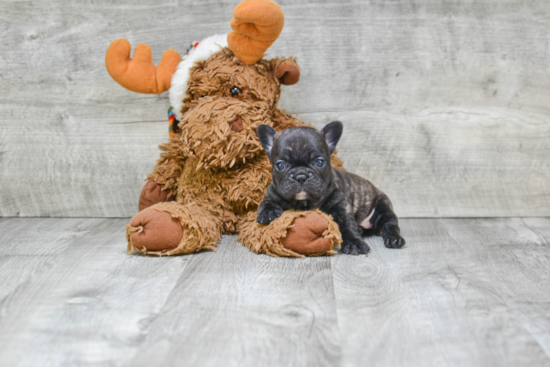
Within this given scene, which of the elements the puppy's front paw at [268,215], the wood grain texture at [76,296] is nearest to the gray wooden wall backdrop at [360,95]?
the wood grain texture at [76,296]

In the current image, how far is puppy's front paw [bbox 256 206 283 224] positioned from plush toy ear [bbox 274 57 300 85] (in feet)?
1.93

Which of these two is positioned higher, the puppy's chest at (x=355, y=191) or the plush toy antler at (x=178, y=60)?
the plush toy antler at (x=178, y=60)

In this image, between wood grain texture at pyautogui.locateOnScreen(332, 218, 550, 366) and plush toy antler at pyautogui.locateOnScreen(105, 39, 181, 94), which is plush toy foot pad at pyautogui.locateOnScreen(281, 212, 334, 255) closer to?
wood grain texture at pyautogui.locateOnScreen(332, 218, 550, 366)

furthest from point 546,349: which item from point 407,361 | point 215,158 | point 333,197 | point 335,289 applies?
point 215,158

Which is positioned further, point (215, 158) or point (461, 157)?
point (461, 157)

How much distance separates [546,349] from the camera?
43.3 inches

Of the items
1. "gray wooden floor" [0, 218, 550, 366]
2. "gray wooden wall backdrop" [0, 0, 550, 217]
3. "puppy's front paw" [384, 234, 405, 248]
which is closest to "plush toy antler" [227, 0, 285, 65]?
"gray wooden wall backdrop" [0, 0, 550, 217]

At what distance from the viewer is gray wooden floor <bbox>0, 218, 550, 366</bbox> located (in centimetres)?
109

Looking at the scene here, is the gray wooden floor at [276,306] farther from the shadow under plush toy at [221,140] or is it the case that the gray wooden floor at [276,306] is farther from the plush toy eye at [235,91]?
the plush toy eye at [235,91]

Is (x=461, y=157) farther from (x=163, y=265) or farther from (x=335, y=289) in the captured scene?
(x=163, y=265)

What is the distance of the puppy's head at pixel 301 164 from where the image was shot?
1.77 m

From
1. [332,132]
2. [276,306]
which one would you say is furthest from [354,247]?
[276,306]

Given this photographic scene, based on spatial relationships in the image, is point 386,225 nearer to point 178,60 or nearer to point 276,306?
point 276,306

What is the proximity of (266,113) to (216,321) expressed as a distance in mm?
1031
